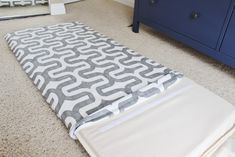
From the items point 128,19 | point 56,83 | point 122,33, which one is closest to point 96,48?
point 56,83

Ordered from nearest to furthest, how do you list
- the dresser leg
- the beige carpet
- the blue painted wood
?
the beige carpet, the blue painted wood, the dresser leg

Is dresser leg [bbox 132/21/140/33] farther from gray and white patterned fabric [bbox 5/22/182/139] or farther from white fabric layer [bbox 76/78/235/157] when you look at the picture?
white fabric layer [bbox 76/78/235/157]

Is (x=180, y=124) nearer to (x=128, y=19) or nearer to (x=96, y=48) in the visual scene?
(x=96, y=48)

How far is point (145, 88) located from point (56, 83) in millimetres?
465

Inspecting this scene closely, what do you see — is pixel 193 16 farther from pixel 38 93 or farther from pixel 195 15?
pixel 38 93

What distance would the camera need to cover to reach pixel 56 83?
1.15m

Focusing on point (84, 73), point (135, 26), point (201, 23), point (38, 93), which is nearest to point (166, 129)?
point (84, 73)

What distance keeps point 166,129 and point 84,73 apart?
57 cm

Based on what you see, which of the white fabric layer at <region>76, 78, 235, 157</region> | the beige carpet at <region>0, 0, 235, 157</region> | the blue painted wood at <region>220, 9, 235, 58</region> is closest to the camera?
the white fabric layer at <region>76, 78, 235, 157</region>

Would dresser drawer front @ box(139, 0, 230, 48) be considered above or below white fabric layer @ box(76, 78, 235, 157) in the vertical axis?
above

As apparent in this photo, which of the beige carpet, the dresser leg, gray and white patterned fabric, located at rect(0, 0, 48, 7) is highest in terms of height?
gray and white patterned fabric, located at rect(0, 0, 48, 7)

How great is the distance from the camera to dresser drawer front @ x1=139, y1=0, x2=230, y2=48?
1396 millimetres

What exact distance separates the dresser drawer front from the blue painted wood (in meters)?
0.05

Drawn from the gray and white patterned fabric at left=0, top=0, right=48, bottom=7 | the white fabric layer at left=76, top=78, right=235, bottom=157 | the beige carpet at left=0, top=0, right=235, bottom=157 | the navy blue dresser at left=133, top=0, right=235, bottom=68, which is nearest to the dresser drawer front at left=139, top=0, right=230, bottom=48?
the navy blue dresser at left=133, top=0, right=235, bottom=68
